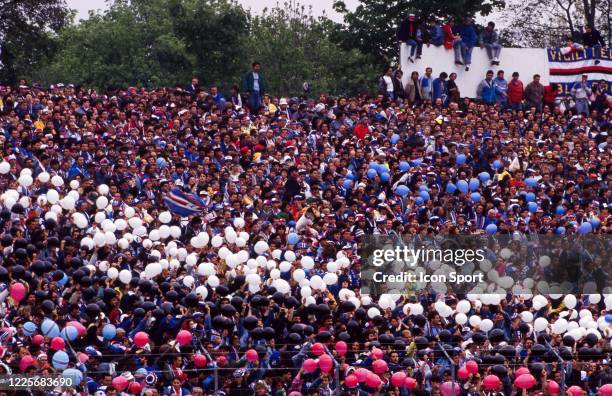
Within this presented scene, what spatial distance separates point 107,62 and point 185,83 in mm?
9493

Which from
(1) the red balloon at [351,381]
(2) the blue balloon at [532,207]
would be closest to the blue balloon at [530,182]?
(2) the blue balloon at [532,207]

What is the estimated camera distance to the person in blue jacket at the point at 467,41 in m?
38.4

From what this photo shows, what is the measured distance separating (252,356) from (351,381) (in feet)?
4.83

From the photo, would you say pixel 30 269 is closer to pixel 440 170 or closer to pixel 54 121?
pixel 54 121

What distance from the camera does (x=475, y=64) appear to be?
3891 centimetres

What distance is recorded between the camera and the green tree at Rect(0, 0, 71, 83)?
165ft

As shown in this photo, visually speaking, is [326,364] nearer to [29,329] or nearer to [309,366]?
[309,366]

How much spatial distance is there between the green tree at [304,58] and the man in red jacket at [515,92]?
58.7 feet

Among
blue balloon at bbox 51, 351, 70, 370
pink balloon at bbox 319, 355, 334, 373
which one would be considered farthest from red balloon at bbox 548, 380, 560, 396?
blue balloon at bbox 51, 351, 70, 370

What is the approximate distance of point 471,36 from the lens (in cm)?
3894

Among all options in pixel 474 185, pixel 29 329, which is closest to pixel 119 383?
pixel 29 329

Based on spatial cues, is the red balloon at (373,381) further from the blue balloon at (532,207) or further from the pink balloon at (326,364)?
the blue balloon at (532,207)

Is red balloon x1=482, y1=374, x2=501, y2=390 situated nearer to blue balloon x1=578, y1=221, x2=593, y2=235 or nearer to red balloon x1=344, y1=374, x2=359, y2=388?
red balloon x1=344, y1=374, x2=359, y2=388

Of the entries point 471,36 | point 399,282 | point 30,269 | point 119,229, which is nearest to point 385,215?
point 399,282
